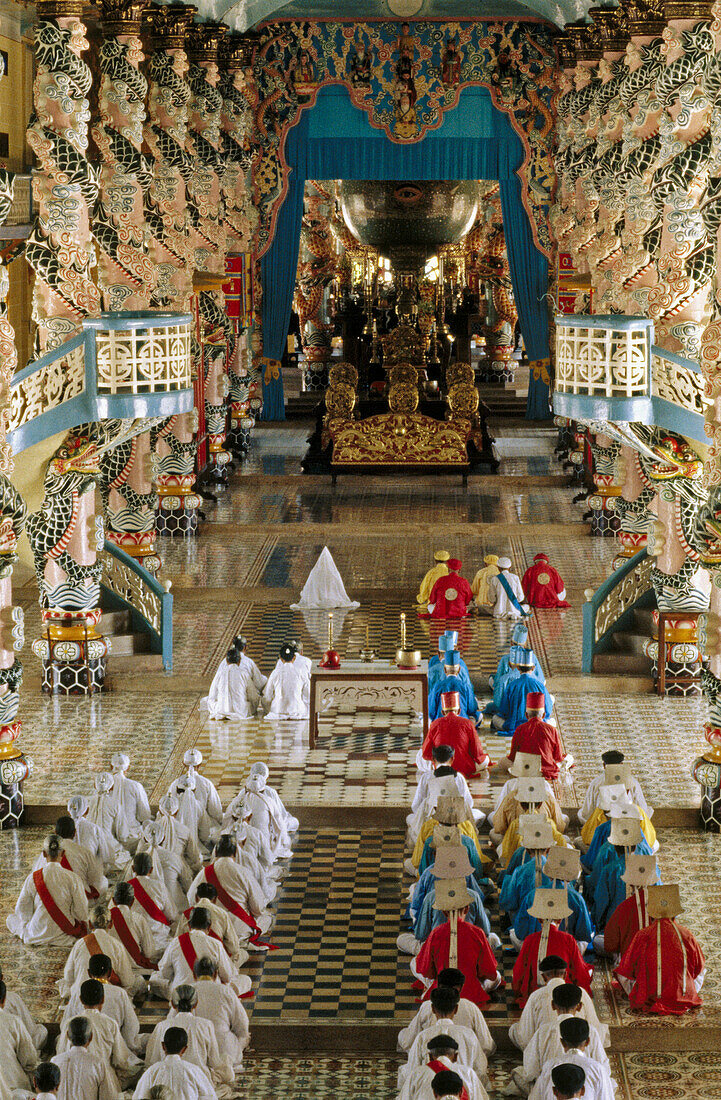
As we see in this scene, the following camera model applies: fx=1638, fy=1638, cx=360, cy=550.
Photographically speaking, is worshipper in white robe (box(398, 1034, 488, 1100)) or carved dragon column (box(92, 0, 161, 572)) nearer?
worshipper in white robe (box(398, 1034, 488, 1100))

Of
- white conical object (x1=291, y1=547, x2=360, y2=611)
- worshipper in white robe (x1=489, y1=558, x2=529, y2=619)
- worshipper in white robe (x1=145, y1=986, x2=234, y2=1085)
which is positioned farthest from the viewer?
white conical object (x1=291, y1=547, x2=360, y2=611)

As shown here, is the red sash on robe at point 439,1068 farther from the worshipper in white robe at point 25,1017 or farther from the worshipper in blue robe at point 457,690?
the worshipper in blue robe at point 457,690

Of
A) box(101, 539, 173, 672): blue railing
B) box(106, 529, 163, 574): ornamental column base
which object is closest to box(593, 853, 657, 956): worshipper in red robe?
box(101, 539, 173, 672): blue railing

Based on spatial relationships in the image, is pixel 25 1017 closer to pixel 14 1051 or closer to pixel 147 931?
pixel 14 1051

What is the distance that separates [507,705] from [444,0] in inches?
578

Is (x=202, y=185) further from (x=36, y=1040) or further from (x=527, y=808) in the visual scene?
(x=36, y=1040)

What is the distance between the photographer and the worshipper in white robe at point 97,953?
27.7 ft

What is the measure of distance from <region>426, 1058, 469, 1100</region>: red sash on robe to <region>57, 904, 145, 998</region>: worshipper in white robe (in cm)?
205

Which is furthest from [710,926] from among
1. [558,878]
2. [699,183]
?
[699,183]

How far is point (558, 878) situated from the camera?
29.0 feet

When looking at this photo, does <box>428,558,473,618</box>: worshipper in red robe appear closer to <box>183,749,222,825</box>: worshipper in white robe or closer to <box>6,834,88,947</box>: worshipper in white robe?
<box>183,749,222,825</box>: worshipper in white robe

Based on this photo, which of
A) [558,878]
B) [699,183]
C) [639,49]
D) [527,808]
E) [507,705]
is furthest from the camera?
[639,49]

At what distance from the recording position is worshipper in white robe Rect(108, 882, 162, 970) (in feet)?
29.6

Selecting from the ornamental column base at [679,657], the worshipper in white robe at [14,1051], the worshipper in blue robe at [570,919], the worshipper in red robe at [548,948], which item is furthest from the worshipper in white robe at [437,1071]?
the ornamental column base at [679,657]
